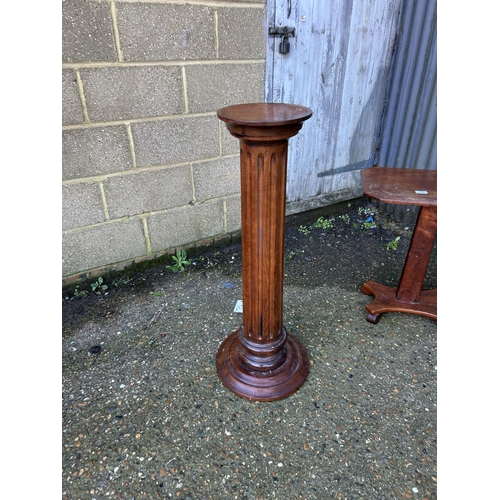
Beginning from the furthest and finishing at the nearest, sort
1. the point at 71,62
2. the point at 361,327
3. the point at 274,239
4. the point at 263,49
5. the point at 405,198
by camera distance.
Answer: the point at 263,49 → the point at 361,327 → the point at 71,62 → the point at 405,198 → the point at 274,239

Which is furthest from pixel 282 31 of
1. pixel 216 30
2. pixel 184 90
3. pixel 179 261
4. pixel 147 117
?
pixel 179 261

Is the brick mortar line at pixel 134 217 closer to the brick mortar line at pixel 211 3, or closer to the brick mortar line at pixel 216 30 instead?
the brick mortar line at pixel 216 30

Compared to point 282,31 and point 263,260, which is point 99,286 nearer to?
point 263,260

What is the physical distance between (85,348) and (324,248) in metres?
1.90

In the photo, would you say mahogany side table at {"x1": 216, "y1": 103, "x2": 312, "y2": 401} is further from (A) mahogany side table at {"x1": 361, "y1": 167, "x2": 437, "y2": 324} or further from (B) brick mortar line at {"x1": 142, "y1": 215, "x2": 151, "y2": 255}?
(B) brick mortar line at {"x1": 142, "y1": 215, "x2": 151, "y2": 255}

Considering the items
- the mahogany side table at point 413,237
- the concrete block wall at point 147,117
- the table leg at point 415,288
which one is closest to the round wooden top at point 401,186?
the mahogany side table at point 413,237

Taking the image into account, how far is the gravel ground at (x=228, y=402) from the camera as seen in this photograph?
152cm

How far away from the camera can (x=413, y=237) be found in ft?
7.26

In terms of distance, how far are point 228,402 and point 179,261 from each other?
1.27 meters

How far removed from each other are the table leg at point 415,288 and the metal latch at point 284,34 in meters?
1.46

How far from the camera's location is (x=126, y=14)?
211 centimetres

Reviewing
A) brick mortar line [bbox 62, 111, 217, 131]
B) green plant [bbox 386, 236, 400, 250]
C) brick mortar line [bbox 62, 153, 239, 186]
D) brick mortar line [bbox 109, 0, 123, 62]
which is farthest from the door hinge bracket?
green plant [bbox 386, 236, 400, 250]
